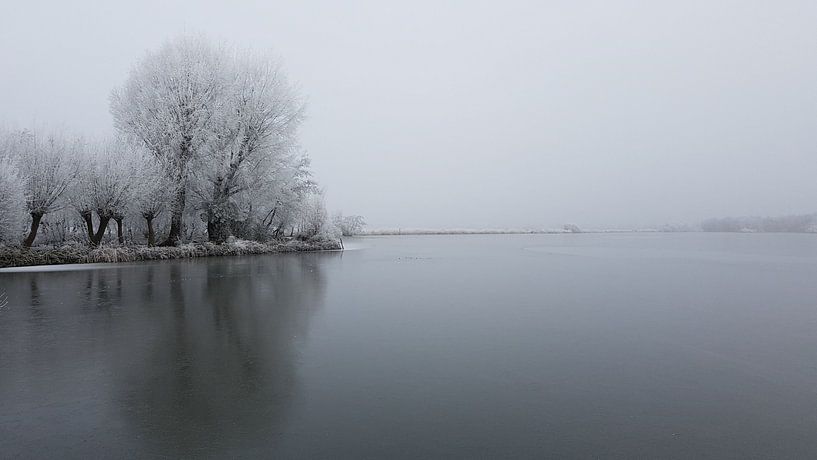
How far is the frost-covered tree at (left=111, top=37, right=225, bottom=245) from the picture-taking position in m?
24.6

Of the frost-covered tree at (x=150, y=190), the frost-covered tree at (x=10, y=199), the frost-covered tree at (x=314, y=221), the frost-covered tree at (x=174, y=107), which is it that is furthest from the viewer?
the frost-covered tree at (x=314, y=221)

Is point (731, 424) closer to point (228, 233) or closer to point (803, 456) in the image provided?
point (803, 456)

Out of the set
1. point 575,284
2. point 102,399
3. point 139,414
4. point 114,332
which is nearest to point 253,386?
point 139,414

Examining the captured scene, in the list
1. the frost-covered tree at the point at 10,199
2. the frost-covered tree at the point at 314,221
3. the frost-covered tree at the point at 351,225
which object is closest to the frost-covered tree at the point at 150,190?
the frost-covered tree at the point at 10,199

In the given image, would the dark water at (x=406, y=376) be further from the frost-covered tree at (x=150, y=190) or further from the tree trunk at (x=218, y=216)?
the tree trunk at (x=218, y=216)

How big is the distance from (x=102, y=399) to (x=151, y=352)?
1.55m

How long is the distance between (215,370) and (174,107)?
23626mm

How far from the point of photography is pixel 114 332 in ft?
22.0

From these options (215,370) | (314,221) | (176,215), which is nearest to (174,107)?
(176,215)

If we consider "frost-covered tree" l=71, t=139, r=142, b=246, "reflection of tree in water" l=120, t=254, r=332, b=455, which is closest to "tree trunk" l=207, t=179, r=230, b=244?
"frost-covered tree" l=71, t=139, r=142, b=246

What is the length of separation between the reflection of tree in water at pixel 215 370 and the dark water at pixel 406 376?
25 millimetres

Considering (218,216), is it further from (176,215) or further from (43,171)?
(43,171)

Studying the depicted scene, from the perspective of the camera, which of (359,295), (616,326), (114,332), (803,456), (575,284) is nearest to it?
(803,456)

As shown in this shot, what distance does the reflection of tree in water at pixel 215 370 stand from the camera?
3.54 metres
